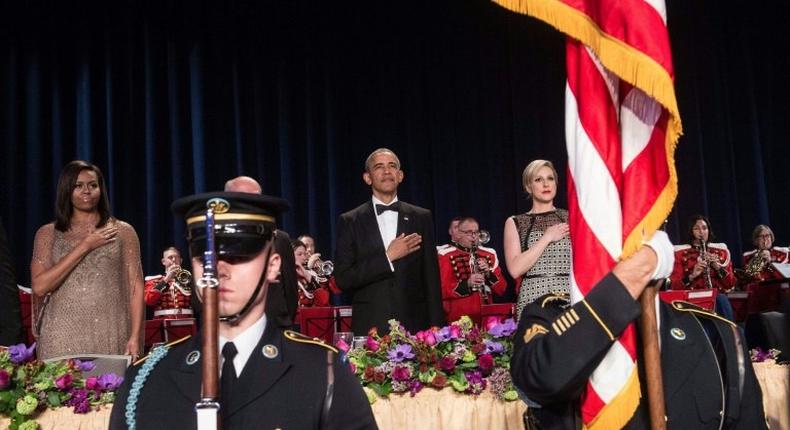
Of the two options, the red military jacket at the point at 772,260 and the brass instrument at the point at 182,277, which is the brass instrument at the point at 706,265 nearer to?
the red military jacket at the point at 772,260

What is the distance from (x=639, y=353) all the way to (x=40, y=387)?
209 centimetres

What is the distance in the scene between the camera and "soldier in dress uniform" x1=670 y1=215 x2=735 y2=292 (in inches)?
366

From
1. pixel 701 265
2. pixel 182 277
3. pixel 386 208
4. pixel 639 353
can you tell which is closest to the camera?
pixel 639 353

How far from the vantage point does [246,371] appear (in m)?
1.81

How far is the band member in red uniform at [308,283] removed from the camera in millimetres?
9414

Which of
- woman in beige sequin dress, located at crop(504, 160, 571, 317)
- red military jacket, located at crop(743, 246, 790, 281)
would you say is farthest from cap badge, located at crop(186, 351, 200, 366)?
red military jacket, located at crop(743, 246, 790, 281)

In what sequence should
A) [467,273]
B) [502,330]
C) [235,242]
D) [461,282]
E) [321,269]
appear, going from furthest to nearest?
[321,269], [467,273], [461,282], [502,330], [235,242]

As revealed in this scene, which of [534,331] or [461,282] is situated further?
[461,282]

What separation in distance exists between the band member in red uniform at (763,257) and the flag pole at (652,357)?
8601 millimetres

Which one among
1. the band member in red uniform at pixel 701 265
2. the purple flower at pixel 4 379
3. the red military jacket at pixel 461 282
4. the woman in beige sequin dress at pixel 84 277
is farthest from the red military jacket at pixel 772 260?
the purple flower at pixel 4 379

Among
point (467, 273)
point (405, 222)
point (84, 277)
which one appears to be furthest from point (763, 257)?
point (84, 277)

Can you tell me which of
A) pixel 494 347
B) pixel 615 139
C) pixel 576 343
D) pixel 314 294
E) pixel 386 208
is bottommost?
pixel 494 347

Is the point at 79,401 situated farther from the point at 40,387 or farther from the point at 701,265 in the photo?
the point at 701,265

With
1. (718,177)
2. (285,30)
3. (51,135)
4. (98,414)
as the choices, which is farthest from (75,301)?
(718,177)
